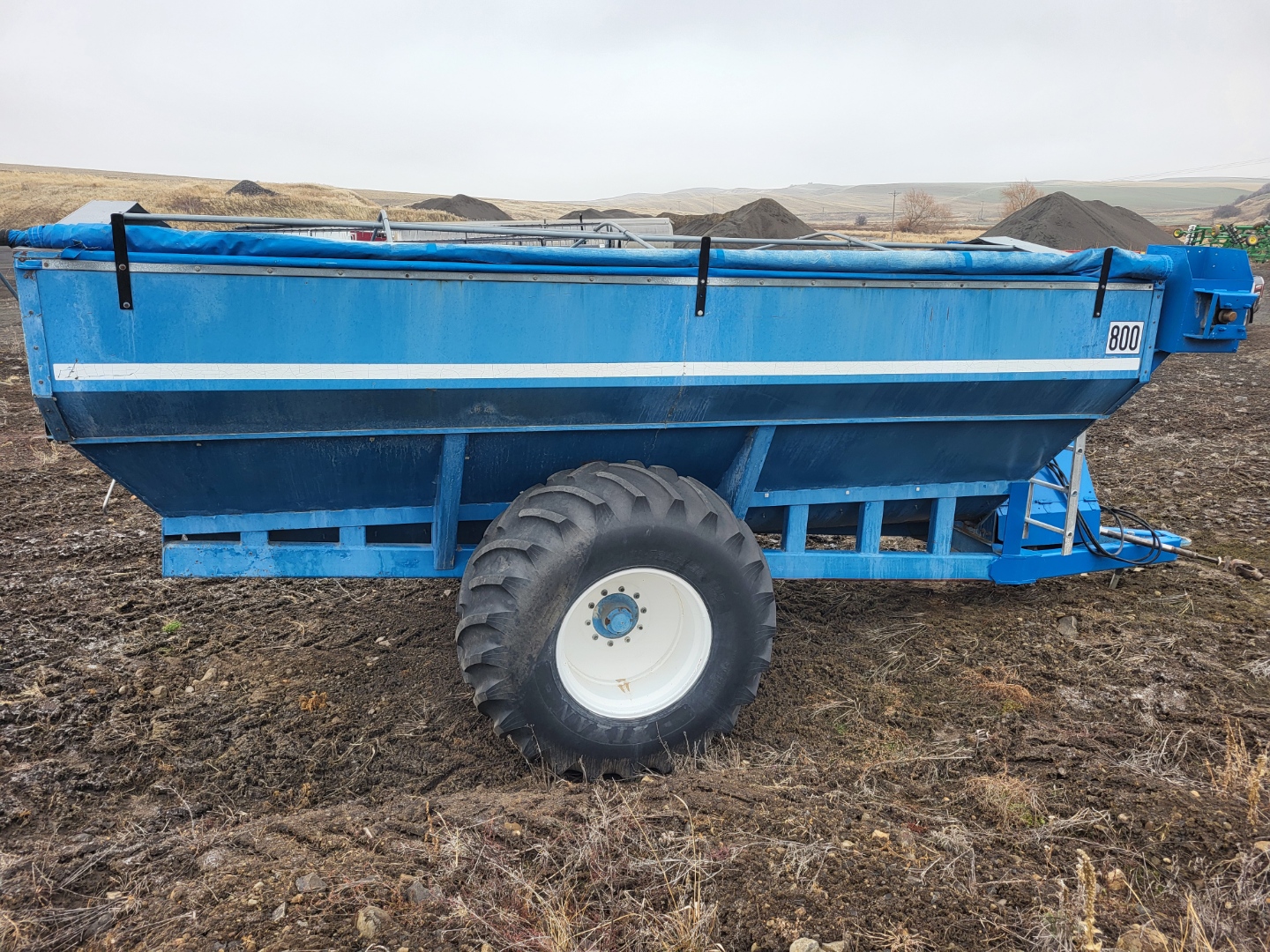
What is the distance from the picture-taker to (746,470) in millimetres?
3506

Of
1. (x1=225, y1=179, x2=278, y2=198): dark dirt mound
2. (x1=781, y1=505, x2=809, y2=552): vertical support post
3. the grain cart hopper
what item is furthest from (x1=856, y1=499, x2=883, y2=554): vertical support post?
(x1=225, y1=179, x2=278, y2=198): dark dirt mound

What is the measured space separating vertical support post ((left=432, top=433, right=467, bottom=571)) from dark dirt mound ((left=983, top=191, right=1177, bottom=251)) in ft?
86.4

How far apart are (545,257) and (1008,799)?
235 centimetres

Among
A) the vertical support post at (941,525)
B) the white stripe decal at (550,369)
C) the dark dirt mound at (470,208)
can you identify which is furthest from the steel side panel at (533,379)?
the dark dirt mound at (470,208)

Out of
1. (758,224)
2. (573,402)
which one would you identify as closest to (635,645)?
(573,402)

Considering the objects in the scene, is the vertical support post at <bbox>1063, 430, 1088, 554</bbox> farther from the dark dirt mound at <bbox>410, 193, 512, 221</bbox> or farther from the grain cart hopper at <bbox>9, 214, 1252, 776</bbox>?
the dark dirt mound at <bbox>410, 193, 512, 221</bbox>

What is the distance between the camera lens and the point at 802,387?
10.9 feet

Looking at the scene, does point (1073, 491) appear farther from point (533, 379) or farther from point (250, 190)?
point (250, 190)

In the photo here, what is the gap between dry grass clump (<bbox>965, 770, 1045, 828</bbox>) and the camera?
2.81 m

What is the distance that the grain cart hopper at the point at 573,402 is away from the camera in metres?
2.69

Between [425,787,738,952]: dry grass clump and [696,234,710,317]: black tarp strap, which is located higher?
[696,234,710,317]: black tarp strap

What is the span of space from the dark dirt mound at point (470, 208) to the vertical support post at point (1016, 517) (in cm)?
3526

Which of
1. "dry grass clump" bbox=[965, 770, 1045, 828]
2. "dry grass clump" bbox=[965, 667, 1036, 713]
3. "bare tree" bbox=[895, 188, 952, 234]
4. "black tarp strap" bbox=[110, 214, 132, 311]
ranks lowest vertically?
"dry grass clump" bbox=[965, 667, 1036, 713]

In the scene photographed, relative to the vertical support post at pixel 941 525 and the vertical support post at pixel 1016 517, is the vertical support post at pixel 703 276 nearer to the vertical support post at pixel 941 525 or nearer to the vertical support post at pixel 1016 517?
the vertical support post at pixel 941 525
